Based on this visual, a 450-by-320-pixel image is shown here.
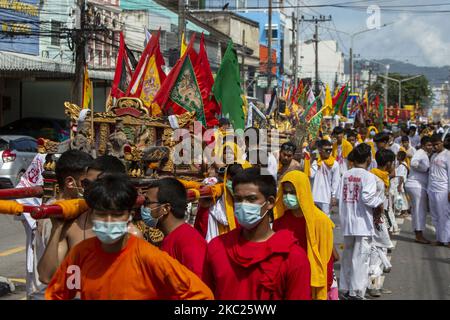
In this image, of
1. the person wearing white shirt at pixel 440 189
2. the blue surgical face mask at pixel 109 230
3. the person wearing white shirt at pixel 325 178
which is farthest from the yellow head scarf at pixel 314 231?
the person wearing white shirt at pixel 440 189

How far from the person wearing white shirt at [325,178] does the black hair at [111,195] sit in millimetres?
8235

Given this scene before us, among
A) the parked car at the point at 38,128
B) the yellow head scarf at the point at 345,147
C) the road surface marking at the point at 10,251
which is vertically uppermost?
the parked car at the point at 38,128

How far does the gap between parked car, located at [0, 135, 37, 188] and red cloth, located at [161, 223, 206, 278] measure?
14.4 metres

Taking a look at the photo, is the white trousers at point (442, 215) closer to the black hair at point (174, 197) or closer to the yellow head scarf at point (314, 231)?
the yellow head scarf at point (314, 231)

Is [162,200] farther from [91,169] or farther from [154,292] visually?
[154,292]

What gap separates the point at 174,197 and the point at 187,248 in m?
0.42

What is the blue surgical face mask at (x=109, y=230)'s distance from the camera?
3.45 metres

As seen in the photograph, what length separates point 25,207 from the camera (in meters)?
4.43

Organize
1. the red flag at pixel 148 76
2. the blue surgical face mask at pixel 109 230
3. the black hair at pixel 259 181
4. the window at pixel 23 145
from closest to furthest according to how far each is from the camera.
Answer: the blue surgical face mask at pixel 109 230, the black hair at pixel 259 181, the red flag at pixel 148 76, the window at pixel 23 145

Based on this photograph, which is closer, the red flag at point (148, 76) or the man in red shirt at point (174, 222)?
the man in red shirt at point (174, 222)

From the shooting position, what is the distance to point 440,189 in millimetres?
12320

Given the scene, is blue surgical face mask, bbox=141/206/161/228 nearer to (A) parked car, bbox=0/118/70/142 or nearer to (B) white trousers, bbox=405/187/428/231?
(B) white trousers, bbox=405/187/428/231

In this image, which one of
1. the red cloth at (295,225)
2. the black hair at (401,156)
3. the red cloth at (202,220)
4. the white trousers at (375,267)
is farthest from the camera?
the black hair at (401,156)
